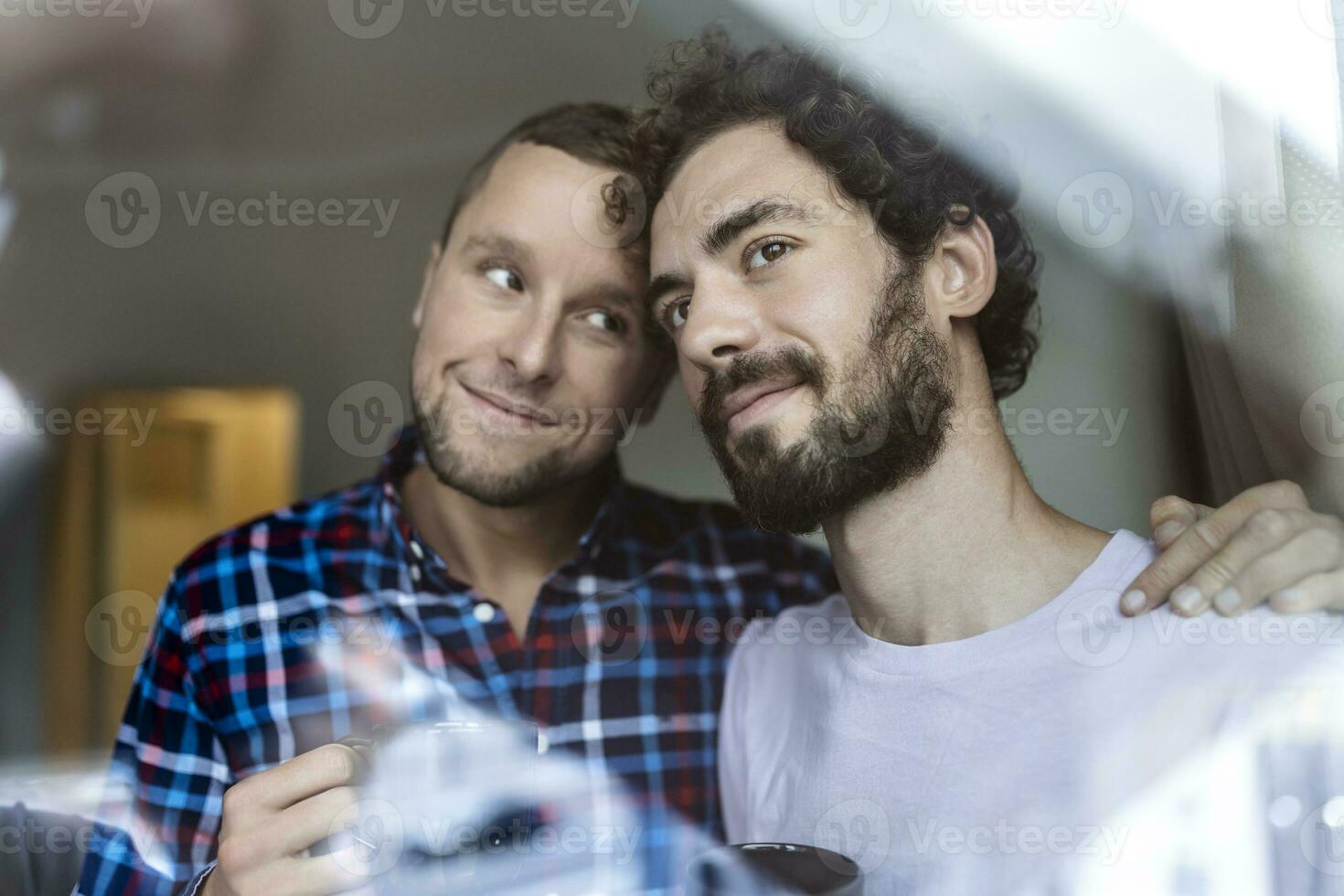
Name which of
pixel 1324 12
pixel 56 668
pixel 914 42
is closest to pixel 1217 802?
pixel 1324 12

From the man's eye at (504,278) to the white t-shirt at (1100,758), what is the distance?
517mm

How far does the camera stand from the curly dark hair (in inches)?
34.3

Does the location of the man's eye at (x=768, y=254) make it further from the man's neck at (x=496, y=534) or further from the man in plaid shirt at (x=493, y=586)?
the man's neck at (x=496, y=534)

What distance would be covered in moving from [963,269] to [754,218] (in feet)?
0.66

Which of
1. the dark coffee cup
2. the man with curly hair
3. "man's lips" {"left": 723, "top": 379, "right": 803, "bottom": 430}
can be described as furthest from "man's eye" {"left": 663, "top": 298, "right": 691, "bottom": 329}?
the dark coffee cup

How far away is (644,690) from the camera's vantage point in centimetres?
102

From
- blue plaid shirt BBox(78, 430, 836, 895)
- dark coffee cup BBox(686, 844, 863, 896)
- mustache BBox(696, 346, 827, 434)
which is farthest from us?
blue plaid shirt BBox(78, 430, 836, 895)

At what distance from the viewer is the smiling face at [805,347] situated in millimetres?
826

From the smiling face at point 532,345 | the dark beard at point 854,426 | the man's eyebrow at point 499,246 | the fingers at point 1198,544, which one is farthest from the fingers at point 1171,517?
the man's eyebrow at point 499,246

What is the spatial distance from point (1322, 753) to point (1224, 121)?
542 millimetres

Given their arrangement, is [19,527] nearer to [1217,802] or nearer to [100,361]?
→ [100,361]

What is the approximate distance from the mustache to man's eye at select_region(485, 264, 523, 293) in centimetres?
27

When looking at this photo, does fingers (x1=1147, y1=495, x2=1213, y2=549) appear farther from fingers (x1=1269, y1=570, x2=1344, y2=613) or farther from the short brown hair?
the short brown hair

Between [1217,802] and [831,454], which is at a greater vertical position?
[831,454]
